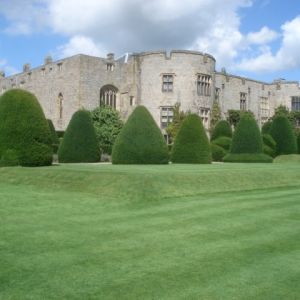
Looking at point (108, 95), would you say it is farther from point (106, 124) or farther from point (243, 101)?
point (243, 101)

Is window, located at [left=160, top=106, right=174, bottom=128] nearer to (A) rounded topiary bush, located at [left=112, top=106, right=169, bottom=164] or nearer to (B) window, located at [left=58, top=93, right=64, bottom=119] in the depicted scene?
(B) window, located at [left=58, top=93, right=64, bottom=119]

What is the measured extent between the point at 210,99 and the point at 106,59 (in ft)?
31.3

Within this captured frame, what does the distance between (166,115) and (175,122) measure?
1.66 metres

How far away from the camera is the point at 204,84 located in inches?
1518

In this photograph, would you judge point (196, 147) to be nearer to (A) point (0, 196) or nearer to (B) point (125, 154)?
(B) point (125, 154)

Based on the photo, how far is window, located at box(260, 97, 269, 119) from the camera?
4944 centimetres

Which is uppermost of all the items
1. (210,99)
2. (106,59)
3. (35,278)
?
(106,59)

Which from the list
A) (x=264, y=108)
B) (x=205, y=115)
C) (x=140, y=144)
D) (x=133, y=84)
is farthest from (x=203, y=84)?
(x=140, y=144)

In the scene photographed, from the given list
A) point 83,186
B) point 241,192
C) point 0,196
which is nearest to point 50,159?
point 83,186

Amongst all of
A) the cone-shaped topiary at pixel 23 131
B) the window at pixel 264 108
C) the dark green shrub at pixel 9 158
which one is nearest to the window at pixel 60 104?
the window at pixel 264 108

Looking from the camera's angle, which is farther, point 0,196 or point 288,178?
point 288,178

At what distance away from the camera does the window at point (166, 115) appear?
37.3 m

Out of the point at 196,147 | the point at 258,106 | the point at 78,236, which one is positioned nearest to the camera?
the point at 78,236

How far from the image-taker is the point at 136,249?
5469mm
